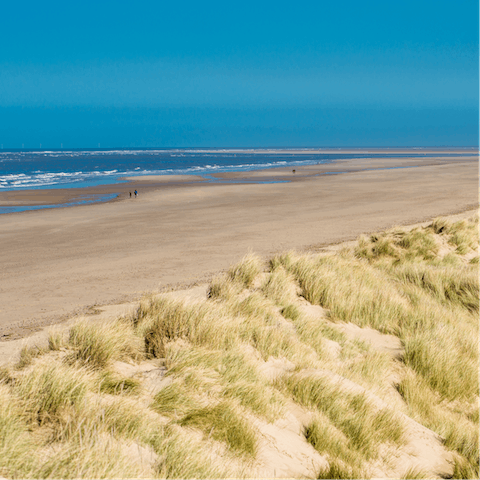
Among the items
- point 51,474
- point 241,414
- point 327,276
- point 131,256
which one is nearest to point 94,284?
point 131,256

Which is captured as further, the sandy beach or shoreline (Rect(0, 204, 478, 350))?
the sandy beach

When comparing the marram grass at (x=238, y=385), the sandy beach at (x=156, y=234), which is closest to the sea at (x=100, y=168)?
the sandy beach at (x=156, y=234)

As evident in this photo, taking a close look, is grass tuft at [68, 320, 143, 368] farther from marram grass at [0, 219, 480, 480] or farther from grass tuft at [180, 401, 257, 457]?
grass tuft at [180, 401, 257, 457]

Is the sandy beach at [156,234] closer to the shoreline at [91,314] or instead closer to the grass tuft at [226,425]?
the shoreline at [91,314]

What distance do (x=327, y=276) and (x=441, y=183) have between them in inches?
1236

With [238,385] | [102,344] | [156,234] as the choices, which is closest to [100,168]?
[156,234]

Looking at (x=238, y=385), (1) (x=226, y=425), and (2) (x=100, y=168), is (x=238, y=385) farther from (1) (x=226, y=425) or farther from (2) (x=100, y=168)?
(2) (x=100, y=168)

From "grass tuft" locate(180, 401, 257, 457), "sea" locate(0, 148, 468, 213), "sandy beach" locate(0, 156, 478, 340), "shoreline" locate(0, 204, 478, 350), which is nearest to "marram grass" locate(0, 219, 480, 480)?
"grass tuft" locate(180, 401, 257, 457)

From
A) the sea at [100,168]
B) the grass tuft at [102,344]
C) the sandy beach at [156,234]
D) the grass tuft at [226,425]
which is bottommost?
the sandy beach at [156,234]

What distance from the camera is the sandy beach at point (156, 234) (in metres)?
8.90

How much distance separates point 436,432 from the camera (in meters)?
4.59

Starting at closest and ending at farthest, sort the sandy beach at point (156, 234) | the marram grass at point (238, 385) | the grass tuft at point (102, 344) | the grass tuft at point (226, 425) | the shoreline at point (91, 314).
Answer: the marram grass at point (238, 385)
the grass tuft at point (226, 425)
the grass tuft at point (102, 344)
the shoreline at point (91, 314)
the sandy beach at point (156, 234)

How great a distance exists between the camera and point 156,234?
50.5 ft

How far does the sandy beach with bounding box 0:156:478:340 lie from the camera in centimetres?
890
